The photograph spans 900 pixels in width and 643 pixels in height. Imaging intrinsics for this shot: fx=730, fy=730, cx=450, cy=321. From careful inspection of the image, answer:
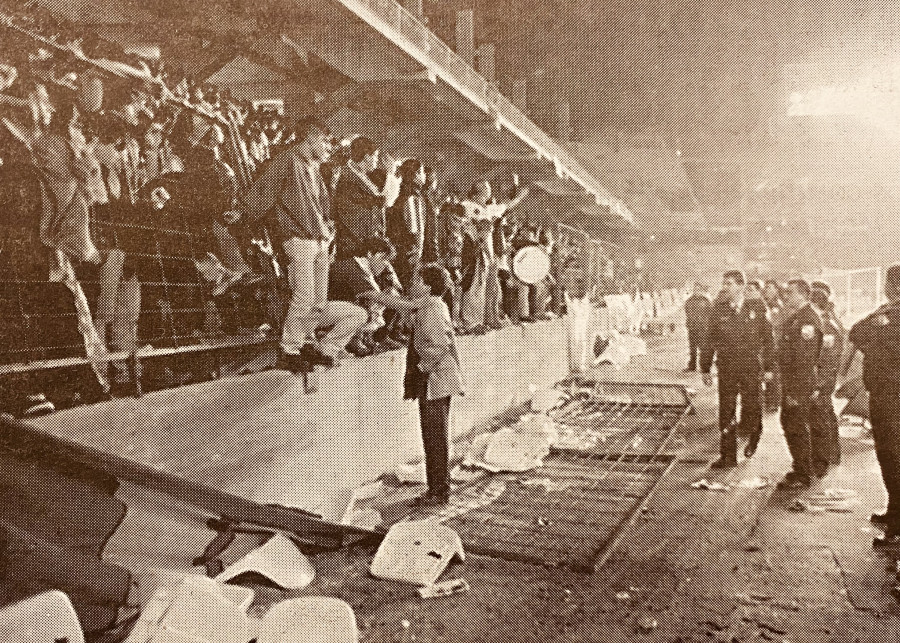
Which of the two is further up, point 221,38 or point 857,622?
point 221,38

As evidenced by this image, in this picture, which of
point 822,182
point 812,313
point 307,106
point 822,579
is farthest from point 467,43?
point 822,182

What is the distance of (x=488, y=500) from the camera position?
744 cm

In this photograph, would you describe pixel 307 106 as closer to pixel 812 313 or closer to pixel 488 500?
pixel 488 500

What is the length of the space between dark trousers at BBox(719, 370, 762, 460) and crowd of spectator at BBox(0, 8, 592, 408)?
13.3 ft

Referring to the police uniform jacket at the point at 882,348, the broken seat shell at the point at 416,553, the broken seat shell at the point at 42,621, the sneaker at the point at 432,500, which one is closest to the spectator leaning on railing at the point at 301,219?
the sneaker at the point at 432,500

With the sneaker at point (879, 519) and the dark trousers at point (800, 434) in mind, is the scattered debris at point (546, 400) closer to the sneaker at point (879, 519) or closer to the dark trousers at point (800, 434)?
the dark trousers at point (800, 434)

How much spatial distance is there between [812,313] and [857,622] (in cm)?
393

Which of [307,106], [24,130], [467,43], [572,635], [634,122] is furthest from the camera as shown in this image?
[634,122]

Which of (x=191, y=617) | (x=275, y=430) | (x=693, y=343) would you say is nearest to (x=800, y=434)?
(x=275, y=430)

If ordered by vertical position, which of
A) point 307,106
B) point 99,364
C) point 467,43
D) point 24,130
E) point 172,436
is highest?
point 467,43

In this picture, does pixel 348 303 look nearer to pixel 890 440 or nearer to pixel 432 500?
pixel 432 500

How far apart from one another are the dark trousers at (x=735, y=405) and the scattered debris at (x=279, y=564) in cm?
562

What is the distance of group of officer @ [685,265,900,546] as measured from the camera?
6.13 m

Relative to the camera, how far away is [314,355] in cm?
700
